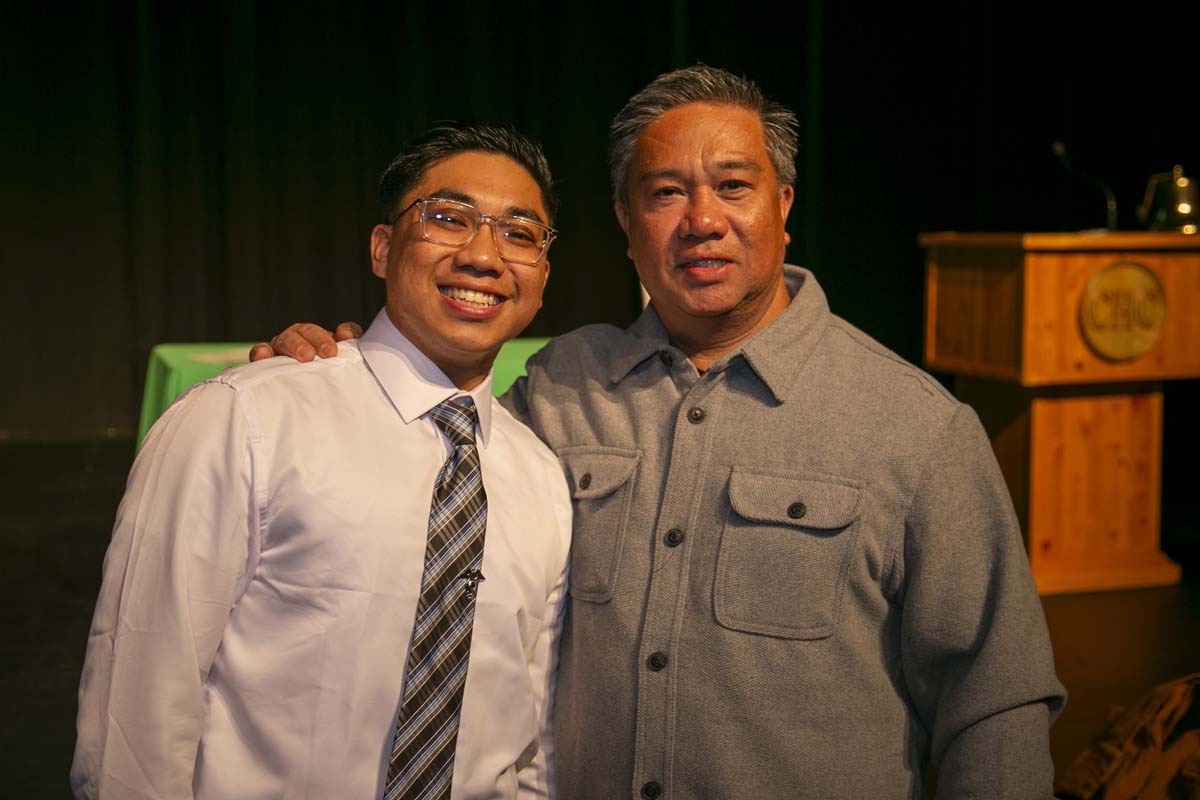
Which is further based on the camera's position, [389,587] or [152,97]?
[152,97]

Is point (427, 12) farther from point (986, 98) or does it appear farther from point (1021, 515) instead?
point (1021, 515)

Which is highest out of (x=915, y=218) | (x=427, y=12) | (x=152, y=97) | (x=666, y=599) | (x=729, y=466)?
(x=427, y=12)

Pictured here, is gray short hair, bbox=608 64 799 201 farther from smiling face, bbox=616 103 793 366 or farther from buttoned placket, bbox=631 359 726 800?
buttoned placket, bbox=631 359 726 800

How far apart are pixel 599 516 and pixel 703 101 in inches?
23.8

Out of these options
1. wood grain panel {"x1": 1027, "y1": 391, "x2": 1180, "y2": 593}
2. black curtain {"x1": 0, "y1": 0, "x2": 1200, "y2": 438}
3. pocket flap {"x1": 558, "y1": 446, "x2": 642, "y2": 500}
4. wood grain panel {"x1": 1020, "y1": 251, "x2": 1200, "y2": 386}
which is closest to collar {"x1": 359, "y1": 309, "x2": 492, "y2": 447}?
pocket flap {"x1": 558, "y1": 446, "x2": 642, "y2": 500}

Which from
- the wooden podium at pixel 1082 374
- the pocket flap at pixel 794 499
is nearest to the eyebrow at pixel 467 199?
the pocket flap at pixel 794 499

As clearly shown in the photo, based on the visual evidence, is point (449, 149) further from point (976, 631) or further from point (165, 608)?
point (976, 631)

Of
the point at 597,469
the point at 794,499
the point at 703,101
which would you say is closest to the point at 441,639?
the point at 597,469

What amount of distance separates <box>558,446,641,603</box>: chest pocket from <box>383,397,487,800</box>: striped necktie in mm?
202

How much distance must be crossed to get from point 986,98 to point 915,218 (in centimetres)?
86

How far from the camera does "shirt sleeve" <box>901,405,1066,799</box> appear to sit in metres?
1.43

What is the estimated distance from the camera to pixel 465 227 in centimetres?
154

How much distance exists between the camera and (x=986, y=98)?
7547mm

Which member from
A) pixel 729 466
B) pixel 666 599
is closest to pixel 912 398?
pixel 729 466
